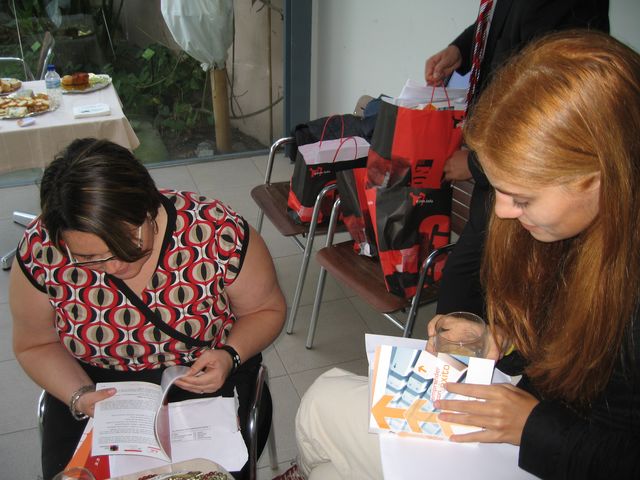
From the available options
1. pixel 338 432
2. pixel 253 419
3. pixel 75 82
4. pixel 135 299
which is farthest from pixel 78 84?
pixel 338 432

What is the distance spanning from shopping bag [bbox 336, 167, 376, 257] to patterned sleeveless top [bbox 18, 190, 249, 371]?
0.79 meters

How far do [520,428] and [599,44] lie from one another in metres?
0.70

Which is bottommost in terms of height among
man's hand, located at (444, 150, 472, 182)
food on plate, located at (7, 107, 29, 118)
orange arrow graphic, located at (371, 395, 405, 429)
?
orange arrow graphic, located at (371, 395, 405, 429)

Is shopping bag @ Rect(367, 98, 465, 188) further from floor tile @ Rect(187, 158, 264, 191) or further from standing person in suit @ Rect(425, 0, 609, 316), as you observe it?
floor tile @ Rect(187, 158, 264, 191)

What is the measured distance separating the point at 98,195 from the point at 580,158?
3.18 feet

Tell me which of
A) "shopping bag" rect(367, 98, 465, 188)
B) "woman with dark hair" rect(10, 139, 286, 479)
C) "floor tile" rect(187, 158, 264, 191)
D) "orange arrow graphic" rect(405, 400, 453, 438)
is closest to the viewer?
"orange arrow graphic" rect(405, 400, 453, 438)

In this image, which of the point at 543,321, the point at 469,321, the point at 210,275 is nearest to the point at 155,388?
the point at 210,275

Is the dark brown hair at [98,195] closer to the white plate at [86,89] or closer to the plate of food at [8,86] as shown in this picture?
the white plate at [86,89]

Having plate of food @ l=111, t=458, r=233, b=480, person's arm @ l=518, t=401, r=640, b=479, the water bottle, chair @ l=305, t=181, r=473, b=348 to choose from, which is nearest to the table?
the water bottle

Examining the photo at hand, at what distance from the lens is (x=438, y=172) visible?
210 cm

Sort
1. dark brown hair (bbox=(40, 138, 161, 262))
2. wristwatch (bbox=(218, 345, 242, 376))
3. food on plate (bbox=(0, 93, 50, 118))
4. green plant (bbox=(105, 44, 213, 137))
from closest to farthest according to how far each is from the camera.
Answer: dark brown hair (bbox=(40, 138, 161, 262))
wristwatch (bbox=(218, 345, 242, 376))
food on plate (bbox=(0, 93, 50, 118))
green plant (bbox=(105, 44, 213, 137))

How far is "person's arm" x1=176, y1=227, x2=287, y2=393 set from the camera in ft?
4.94

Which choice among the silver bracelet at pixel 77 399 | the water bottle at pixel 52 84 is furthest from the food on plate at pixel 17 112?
the silver bracelet at pixel 77 399

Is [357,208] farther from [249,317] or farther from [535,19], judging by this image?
[535,19]
